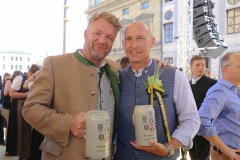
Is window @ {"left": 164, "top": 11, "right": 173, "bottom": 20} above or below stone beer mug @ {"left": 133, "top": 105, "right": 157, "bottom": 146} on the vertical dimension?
above

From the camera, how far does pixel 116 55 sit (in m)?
21.2

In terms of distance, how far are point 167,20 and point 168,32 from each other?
822 mm

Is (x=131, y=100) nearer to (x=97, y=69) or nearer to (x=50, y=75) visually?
(x=97, y=69)

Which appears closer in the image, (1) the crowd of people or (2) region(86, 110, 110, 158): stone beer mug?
(2) region(86, 110, 110, 158): stone beer mug

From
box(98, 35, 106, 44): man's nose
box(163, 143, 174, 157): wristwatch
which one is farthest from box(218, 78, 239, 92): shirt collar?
box(98, 35, 106, 44): man's nose

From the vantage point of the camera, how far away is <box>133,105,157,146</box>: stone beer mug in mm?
1295

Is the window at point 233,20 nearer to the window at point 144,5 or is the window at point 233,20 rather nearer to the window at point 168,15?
the window at point 168,15

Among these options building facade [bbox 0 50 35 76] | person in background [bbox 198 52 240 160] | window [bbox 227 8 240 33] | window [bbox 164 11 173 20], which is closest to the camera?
person in background [bbox 198 52 240 160]

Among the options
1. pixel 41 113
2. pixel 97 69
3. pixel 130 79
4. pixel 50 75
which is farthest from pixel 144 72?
pixel 41 113

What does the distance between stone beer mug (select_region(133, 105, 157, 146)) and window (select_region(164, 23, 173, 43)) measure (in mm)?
15968

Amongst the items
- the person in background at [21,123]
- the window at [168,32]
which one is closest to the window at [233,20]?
the window at [168,32]

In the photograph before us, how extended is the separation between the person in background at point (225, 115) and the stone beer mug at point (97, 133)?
3.52 feet

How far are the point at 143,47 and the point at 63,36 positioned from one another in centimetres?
700

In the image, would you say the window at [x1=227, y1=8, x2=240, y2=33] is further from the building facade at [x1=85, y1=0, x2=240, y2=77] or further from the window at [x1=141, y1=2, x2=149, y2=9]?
the window at [x1=141, y1=2, x2=149, y2=9]
